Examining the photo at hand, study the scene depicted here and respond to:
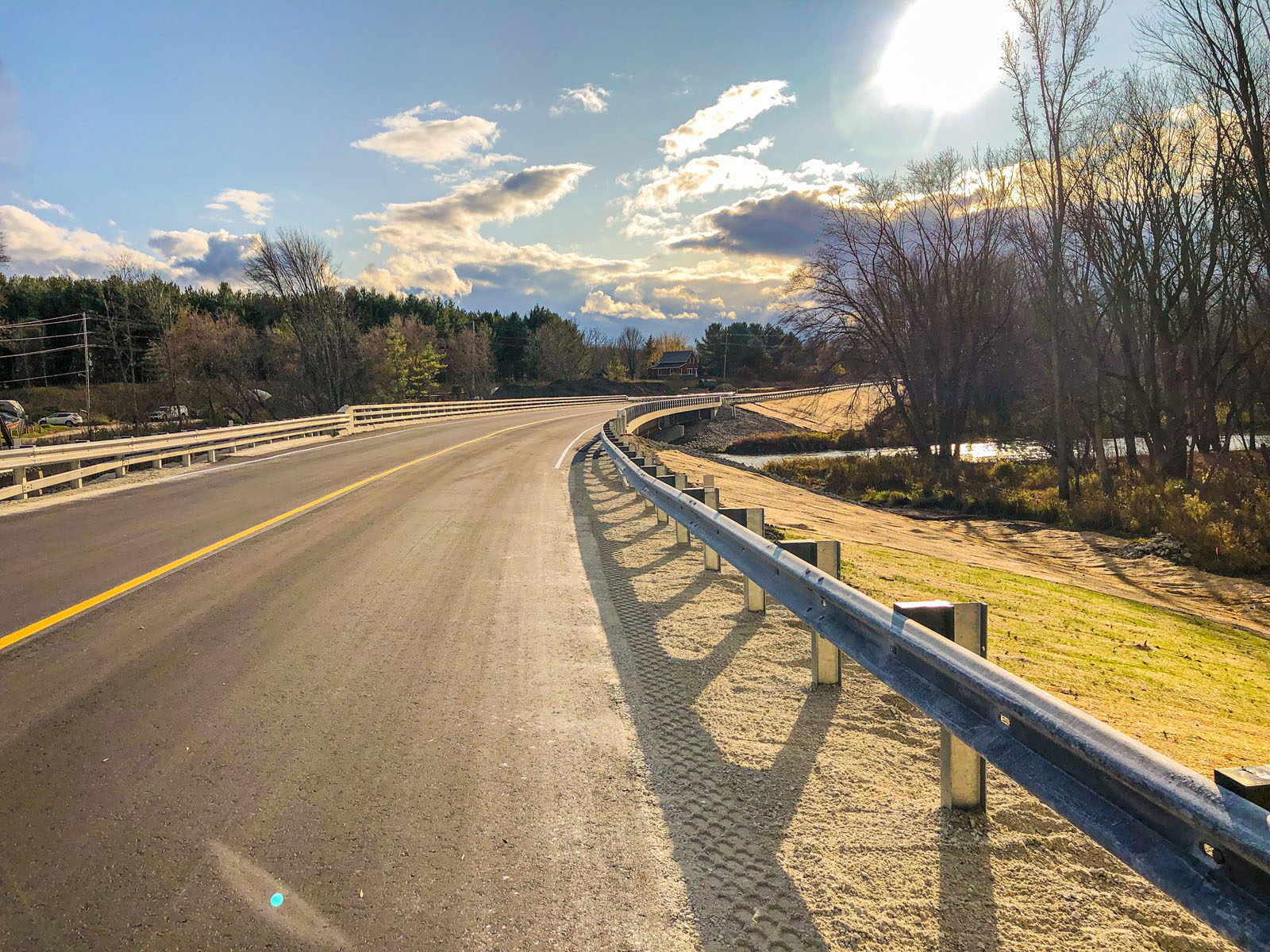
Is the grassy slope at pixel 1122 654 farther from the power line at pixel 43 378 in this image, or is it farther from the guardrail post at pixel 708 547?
the power line at pixel 43 378

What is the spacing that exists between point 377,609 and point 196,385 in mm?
57181

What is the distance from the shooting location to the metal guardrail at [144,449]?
40.1 feet

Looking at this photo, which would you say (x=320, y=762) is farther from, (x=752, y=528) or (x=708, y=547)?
(x=708, y=547)

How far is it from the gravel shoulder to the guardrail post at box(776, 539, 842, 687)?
103mm

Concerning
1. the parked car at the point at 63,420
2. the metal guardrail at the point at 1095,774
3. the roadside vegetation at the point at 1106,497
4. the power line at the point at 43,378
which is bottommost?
the roadside vegetation at the point at 1106,497

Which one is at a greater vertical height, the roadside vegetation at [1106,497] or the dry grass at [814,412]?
the dry grass at [814,412]

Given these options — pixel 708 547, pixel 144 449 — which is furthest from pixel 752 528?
pixel 144 449

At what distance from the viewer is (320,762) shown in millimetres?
3514

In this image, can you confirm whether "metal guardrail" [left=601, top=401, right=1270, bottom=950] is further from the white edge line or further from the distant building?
the distant building

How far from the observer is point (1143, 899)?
2459 millimetres

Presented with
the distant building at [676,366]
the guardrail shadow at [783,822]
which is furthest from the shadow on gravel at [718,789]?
the distant building at [676,366]

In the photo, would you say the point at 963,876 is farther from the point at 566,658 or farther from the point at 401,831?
the point at 566,658

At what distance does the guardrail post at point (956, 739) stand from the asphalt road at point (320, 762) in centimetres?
118

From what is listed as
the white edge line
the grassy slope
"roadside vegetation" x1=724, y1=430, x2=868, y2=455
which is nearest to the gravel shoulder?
the grassy slope
